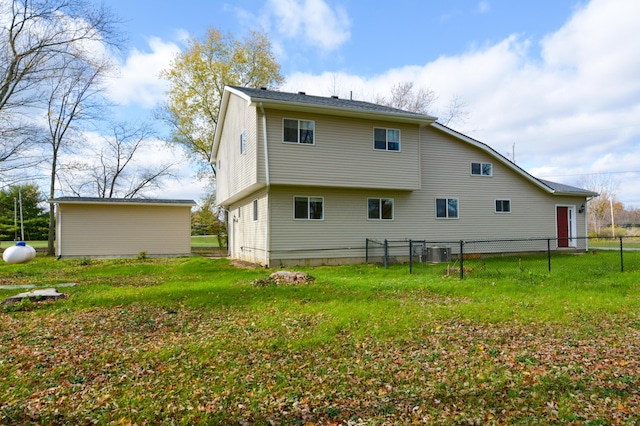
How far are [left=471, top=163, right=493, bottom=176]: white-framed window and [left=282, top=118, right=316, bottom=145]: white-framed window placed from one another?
8047mm

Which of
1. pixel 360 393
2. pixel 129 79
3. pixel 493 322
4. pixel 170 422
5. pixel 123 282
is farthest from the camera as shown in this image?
pixel 129 79

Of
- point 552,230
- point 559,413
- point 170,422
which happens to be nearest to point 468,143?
point 552,230

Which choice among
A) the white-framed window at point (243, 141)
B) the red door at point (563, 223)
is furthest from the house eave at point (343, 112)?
the red door at point (563, 223)

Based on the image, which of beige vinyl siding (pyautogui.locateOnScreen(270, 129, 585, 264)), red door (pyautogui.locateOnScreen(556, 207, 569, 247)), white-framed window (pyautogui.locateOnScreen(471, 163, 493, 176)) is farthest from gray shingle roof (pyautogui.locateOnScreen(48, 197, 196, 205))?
red door (pyautogui.locateOnScreen(556, 207, 569, 247))

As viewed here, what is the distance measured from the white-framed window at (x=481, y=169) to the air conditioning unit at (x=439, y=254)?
4450 mm

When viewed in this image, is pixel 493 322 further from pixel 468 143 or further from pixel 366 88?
pixel 366 88

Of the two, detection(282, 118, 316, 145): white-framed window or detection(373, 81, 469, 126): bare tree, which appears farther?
detection(373, 81, 469, 126): bare tree

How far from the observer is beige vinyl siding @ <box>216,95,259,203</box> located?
43.7 ft

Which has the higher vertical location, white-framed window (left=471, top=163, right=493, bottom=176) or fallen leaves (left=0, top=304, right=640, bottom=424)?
white-framed window (left=471, top=163, right=493, bottom=176)

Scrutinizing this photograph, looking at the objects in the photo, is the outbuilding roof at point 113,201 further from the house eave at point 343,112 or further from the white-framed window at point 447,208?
the white-framed window at point 447,208

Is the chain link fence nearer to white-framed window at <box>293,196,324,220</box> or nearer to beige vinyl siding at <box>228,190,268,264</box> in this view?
white-framed window at <box>293,196,324,220</box>

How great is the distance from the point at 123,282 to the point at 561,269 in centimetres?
1263

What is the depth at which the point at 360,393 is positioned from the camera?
3.60 metres

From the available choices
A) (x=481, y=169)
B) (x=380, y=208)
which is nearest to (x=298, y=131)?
(x=380, y=208)
